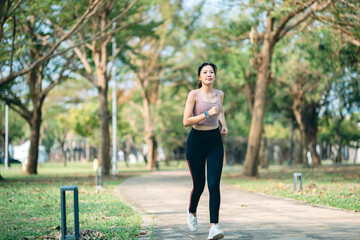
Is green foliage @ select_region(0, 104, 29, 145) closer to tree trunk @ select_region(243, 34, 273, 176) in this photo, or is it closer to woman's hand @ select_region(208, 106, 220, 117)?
tree trunk @ select_region(243, 34, 273, 176)

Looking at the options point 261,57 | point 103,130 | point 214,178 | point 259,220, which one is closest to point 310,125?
point 261,57

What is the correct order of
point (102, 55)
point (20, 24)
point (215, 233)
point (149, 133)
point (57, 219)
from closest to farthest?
point (215, 233), point (57, 219), point (20, 24), point (102, 55), point (149, 133)

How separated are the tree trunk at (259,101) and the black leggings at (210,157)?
15015mm

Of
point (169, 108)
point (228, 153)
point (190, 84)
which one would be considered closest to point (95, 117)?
point (169, 108)

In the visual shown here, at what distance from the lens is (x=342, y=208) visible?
8.80 meters

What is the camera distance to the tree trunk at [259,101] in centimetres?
2041

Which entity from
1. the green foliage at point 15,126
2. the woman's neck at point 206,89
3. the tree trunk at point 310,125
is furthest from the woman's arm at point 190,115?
the green foliage at point 15,126

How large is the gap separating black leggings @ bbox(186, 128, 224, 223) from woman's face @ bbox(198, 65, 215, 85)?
1.93 ft

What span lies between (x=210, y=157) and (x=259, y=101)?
15.2 metres

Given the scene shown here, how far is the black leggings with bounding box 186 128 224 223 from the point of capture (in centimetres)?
572

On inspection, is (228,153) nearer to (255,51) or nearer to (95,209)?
(255,51)

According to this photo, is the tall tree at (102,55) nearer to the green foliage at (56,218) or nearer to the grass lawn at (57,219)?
the green foliage at (56,218)

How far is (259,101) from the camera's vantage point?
67.8 feet

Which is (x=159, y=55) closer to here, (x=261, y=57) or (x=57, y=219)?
(x=261, y=57)
